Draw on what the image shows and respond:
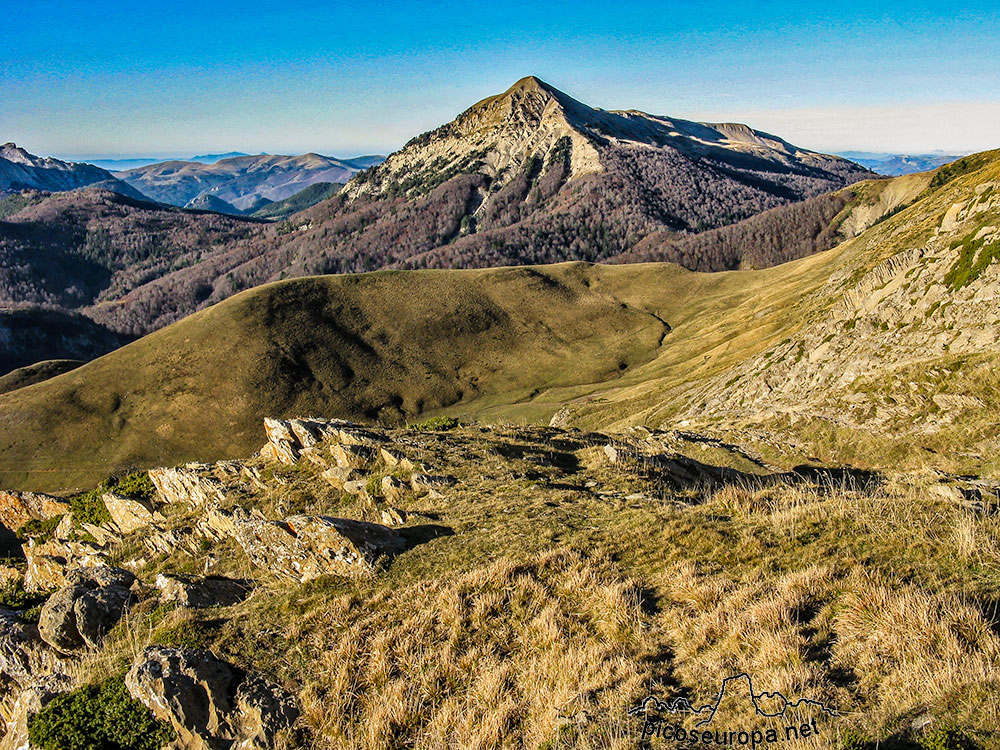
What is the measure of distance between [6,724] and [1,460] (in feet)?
319

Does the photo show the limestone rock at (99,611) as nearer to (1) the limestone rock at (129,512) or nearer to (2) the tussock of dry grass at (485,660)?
(2) the tussock of dry grass at (485,660)

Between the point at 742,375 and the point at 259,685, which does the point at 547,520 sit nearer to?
the point at 259,685

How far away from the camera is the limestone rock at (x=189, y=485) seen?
75.0ft

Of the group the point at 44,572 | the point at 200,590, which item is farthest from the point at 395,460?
the point at 44,572

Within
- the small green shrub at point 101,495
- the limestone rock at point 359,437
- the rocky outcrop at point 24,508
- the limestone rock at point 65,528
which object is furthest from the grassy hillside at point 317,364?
the limestone rock at point 359,437

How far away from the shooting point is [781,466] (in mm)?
27484

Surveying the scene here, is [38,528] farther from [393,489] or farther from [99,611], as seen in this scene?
[393,489]

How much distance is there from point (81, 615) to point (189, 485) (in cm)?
1271

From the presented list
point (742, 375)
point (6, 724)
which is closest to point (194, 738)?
point (6, 724)

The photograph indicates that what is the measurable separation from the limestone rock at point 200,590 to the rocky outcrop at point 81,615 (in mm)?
927

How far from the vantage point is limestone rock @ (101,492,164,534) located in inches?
950

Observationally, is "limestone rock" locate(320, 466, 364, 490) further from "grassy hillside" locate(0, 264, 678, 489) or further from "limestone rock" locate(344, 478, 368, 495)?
"grassy hillside" locate(0, 264, 678, 489)

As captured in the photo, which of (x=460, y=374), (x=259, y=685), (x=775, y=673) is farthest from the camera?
(x=460, y=374)

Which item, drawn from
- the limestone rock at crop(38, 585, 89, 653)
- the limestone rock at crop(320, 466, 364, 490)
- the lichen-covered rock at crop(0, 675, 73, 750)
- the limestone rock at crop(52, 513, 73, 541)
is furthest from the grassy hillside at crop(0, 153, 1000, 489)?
the limestone rock at crop(52, 513, 73, 541)
